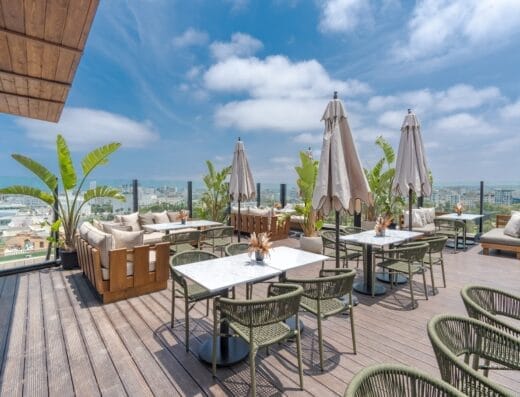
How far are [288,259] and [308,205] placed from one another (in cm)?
397

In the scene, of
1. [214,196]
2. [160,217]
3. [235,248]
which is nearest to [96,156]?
[160,217]

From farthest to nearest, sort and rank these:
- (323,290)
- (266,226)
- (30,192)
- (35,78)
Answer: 1. (266,226)
2. (30,192)
3. (35,78)
4. (323,290)

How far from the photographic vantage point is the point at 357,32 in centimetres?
802

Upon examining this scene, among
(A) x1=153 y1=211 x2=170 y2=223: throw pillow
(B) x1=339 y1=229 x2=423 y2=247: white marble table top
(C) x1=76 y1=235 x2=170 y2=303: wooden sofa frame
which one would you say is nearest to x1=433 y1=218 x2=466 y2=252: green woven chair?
(B) x1=339 y1=229 x2=423 y2=247: white marble table top

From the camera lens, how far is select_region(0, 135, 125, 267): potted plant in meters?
5.57

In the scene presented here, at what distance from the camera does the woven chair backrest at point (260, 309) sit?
6.37ft

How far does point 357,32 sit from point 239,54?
3.95 meters

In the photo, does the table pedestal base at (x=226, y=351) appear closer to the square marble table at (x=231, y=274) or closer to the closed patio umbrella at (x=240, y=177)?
the square marble table at (x=231, y=274)

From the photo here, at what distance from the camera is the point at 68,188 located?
18.7 feet

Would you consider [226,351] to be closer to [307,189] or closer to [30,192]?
[307,189]

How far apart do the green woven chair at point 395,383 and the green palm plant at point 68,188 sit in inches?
244

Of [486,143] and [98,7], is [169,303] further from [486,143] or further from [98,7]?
[486,143]

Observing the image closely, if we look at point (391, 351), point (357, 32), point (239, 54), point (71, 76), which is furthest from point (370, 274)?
point (239, 54)

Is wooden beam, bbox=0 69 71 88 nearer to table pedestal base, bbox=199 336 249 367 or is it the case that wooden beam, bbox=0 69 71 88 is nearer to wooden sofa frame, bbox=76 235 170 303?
wooden sofa frame, bbox=76 235 170 303
